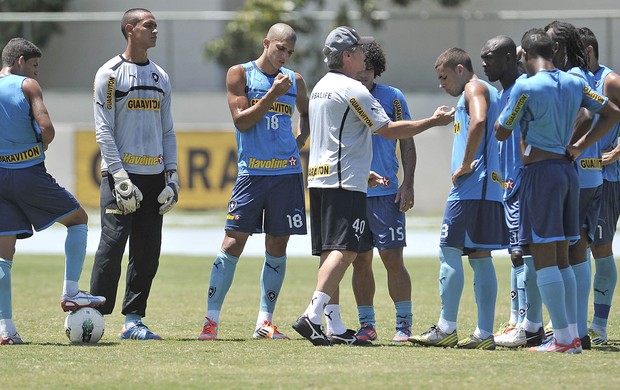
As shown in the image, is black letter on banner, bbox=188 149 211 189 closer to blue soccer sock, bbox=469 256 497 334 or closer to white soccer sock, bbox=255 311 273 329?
white soccer sock, bbox=255 311 273 329

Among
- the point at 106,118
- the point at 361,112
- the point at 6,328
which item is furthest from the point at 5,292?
the point at 361,112

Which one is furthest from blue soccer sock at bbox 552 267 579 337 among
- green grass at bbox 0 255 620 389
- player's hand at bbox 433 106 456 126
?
player's hand at bbox 433 106 456 126

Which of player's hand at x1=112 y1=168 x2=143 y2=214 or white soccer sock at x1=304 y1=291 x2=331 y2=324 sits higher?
player's hand at x1=112 y1=168 x2=143 y2=214

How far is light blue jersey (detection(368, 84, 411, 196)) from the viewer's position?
9.84 meters

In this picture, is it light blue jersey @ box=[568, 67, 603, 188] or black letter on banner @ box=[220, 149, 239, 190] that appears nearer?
light blue jersey @ box=[568, 67, 603, 188]

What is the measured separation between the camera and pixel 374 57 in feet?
32.1

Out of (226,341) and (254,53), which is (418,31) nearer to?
(254,53)

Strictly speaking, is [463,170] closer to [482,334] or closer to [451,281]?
[451,281]

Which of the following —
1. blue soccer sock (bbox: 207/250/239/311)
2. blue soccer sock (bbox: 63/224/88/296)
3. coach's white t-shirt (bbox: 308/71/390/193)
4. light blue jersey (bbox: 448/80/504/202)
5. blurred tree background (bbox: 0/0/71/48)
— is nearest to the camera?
coach's white t-shirt (bbox: 308/71/390/193)

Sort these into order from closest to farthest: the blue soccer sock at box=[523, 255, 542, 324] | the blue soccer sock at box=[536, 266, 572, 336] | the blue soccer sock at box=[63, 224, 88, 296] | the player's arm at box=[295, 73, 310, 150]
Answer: the blue soccer sock at box=[536, 266, 572, 336], the blue soccer sock at box=[523, 255, 542, 324], the blue soccer sock at box=[63, 224, 88, 296], the player's arm at box=[295, 73, 310, 150]

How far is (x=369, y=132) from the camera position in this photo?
29.6 ft

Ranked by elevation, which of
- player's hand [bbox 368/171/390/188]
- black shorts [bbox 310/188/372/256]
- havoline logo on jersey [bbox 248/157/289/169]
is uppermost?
havoline logo on jersey [bbox 248/157/289/169]

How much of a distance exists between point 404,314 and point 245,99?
2364 millimetres

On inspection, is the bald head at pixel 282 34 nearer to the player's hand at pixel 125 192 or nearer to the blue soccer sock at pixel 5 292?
the player's hand at pixel 125 192
